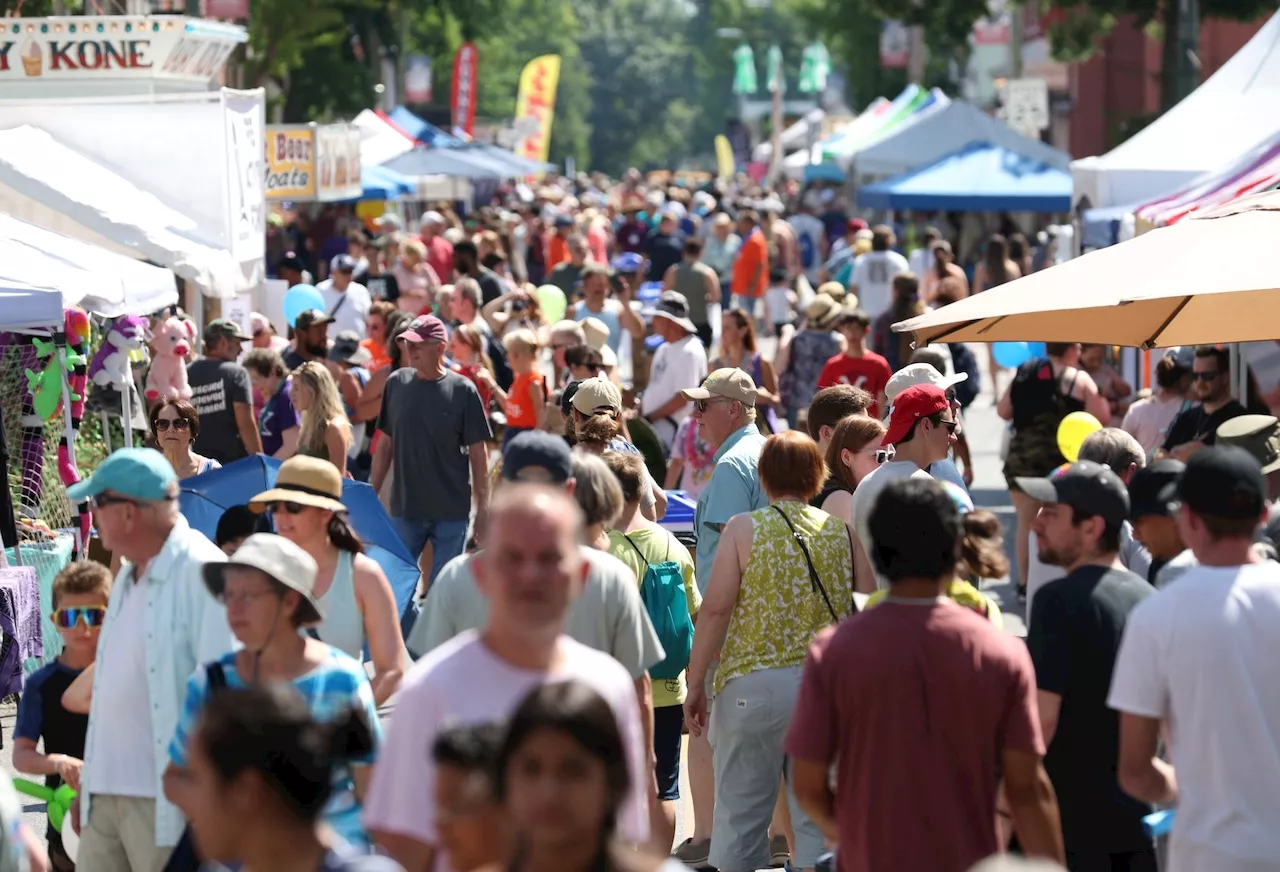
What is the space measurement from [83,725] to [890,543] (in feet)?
8.41

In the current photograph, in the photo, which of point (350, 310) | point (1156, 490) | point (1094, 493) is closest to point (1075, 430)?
point (1156, 490)

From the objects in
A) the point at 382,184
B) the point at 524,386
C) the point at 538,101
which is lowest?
the point at 524,386

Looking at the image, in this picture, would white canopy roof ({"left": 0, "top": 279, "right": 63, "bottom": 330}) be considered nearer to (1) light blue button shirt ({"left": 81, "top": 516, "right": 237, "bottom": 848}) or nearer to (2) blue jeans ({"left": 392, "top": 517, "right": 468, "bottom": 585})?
(2) blue jeans ({"left": 392, "top": 517, "right": 468, "bottom": 585})

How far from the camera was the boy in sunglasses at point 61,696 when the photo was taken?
5.38m

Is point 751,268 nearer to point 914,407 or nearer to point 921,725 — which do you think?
point 914,407

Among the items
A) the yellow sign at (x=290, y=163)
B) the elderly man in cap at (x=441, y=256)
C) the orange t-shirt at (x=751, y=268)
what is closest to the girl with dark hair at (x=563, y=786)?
the yellow sign at (x=290, y=163)

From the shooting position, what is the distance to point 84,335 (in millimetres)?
10336

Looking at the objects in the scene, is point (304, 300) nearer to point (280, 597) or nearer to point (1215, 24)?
point (280, 597)

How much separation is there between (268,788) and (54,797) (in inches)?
118

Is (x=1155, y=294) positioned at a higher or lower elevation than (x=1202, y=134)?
lower

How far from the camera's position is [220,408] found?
10.6 meters

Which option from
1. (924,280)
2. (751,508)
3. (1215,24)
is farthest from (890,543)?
(1215,24)

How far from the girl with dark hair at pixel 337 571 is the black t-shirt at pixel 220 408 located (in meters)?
5.05

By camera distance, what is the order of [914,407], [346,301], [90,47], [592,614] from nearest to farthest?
[592,614] → [914,407] → [90,47] → [346,301]
